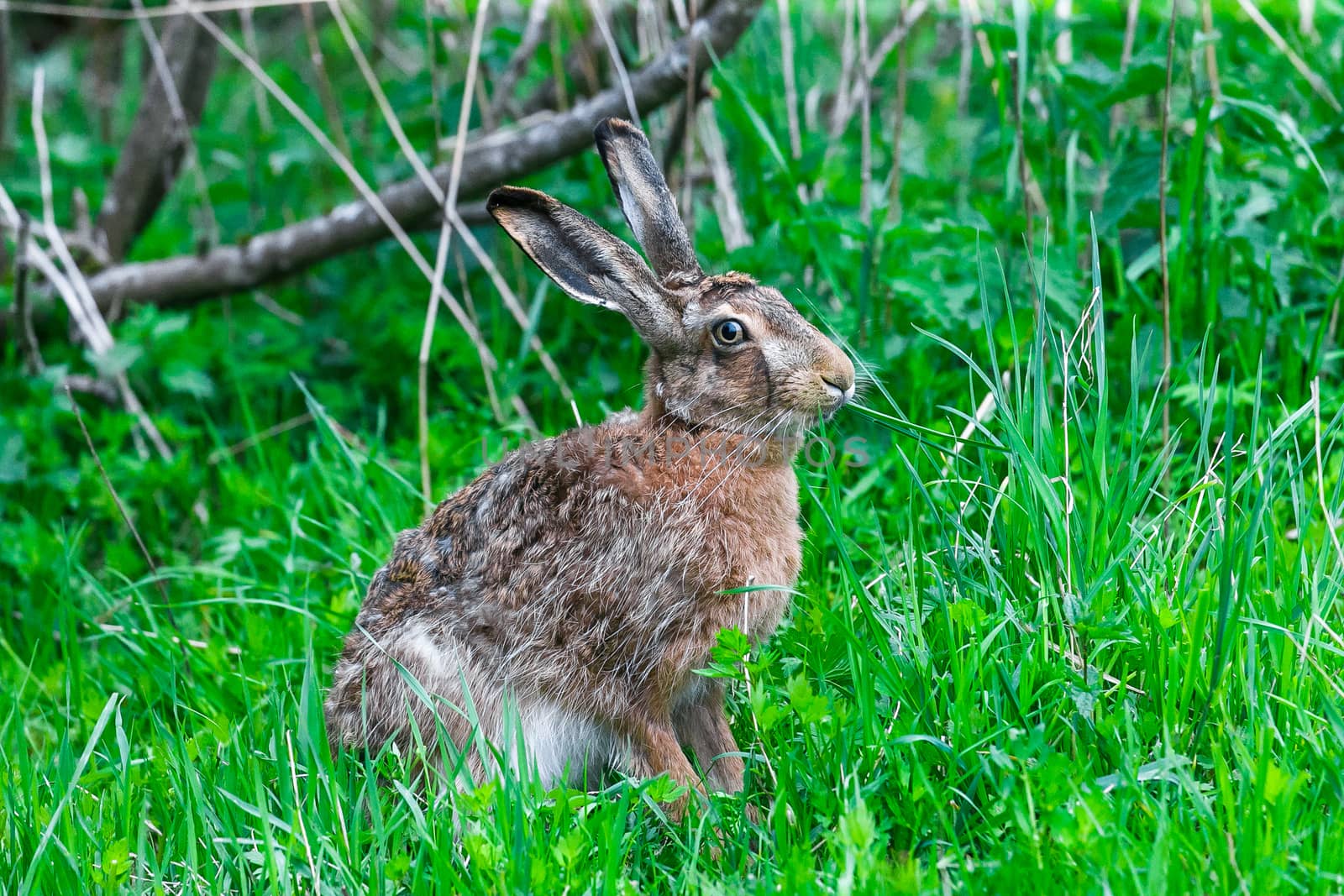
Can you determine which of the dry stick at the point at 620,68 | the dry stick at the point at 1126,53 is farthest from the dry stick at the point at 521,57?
the dry stick at the point at 1126,53

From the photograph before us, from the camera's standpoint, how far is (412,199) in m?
5.25

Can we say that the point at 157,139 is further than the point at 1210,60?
Yes

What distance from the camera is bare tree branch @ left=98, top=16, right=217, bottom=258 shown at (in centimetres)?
566

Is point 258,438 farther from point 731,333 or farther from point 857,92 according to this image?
point 857,92

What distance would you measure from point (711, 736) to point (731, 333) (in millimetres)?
972

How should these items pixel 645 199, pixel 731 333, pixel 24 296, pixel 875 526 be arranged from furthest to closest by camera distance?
1. pixel 24 296
2. pixel 875 526
3. pixel 645 199
4. pixel 731 333

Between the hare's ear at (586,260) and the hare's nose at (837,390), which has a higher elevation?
the hare's ear at (586,260)

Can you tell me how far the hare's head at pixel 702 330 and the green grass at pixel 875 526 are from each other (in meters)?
0.23

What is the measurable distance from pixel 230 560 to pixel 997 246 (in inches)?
105

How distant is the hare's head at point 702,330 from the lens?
123 inches

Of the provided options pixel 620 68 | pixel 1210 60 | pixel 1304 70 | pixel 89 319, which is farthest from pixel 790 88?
pixel 89 319

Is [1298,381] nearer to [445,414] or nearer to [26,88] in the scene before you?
[445,414]

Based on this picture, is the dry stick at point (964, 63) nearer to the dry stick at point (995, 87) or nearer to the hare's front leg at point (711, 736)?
the dry stick at point (995, 87)

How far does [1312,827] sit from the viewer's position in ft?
7.50
